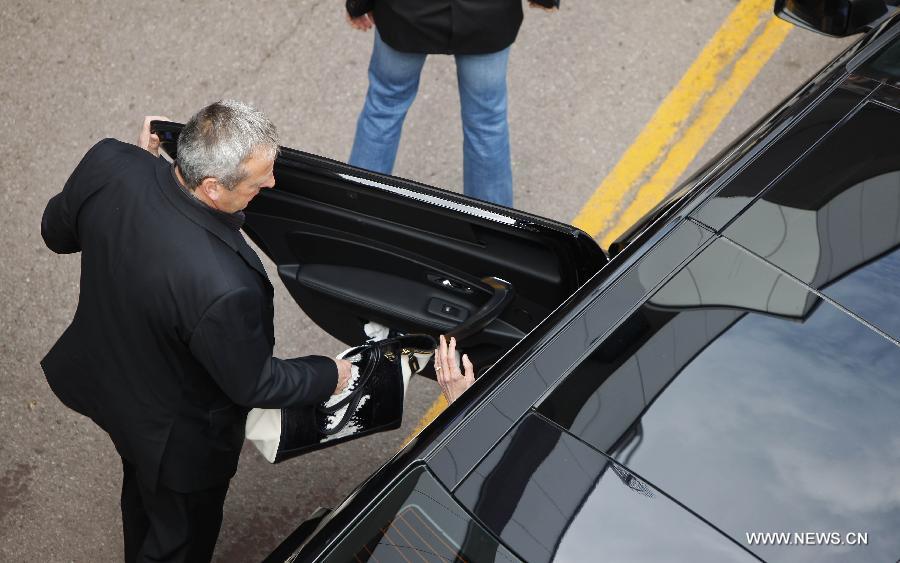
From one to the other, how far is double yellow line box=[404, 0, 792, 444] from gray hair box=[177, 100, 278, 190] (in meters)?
2.22

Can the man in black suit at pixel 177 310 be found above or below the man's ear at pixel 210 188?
below

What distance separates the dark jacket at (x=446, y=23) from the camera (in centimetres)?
371

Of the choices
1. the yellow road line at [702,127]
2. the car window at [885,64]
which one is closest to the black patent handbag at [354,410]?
the car window at [885,64]

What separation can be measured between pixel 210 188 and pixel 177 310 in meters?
0.30

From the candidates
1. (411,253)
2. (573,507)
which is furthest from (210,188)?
(573,507)

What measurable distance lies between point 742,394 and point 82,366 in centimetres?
170

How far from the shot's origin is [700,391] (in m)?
2.23

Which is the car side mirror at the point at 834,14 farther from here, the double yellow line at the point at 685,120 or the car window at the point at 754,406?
the car window at the point at 754,406

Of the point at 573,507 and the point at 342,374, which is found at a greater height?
the point at 573,507

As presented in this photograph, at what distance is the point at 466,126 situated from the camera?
4250 millimetres

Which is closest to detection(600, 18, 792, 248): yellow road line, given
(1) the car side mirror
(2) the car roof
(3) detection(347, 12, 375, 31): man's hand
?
(1) the car side mirror

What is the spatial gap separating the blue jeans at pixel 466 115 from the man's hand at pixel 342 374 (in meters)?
1.57

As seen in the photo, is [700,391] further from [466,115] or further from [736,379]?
[466,115]

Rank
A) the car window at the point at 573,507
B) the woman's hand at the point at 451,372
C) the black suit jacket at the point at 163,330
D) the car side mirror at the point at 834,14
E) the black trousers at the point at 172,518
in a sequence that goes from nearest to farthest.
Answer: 1. the car window at the point at 573,507
2. the black suit jacket at the point at 163,330
3. the woman's hand at the point at 451,372
4. the black trousers at the point at 172,518
5. the car side mirror at the point at 834,14
